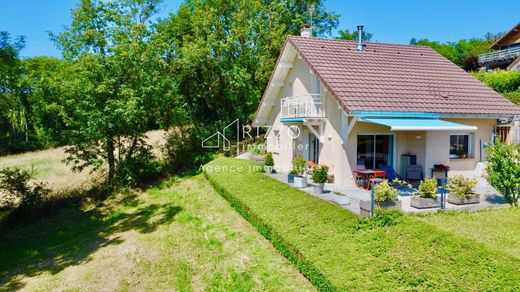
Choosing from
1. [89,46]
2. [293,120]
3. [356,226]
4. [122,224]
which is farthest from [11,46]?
[356,226]

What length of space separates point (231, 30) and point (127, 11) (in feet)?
49.8

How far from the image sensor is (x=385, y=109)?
17.2 metres

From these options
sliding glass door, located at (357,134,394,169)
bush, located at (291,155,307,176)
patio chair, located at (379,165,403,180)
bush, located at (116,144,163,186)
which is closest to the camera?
patio chair, located at (379,165,403,180)

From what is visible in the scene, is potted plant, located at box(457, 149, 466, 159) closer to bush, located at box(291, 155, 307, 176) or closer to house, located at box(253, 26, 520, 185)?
house, located at box(253, 26, 520, 185)

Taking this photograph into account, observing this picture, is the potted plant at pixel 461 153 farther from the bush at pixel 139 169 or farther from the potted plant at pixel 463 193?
the bush at pixel 139 169

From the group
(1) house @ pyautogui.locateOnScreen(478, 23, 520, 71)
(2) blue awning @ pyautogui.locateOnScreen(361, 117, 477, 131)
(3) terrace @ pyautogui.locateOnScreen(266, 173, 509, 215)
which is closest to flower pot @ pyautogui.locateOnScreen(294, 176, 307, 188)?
(3) terrace @ pyautogui.locateOnScreen(266, 173, 509, 215)

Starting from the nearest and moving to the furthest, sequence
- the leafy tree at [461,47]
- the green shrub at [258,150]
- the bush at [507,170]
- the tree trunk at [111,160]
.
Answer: the bush at [507,170] → the tree trunk at [111,160] → the green shrub at [258,150] → the leafy tree at [461,47]

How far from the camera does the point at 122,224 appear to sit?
18.3 metres

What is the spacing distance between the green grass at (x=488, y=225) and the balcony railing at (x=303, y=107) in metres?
10.1

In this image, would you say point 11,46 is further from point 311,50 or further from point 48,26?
point 311,50

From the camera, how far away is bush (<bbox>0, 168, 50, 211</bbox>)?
19891 mm

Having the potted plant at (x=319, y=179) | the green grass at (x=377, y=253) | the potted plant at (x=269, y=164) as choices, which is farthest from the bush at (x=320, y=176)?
the potted plant at (x=269, y=164)

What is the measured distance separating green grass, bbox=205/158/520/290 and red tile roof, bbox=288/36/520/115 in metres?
7.12

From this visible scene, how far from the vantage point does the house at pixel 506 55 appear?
46747 mm
